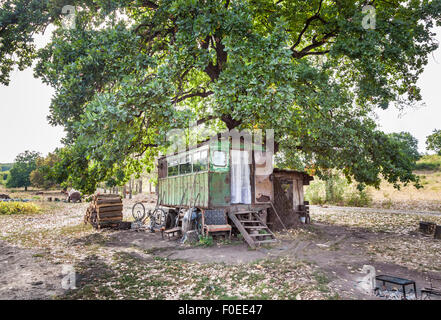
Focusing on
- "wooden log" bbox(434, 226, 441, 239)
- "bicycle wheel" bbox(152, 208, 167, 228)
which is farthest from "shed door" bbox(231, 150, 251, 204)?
"wooden log" bbox(434, 226, 441, 239)

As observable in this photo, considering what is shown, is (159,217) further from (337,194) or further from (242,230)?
(337,194)

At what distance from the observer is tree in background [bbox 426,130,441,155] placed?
15.0m

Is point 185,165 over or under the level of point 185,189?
over

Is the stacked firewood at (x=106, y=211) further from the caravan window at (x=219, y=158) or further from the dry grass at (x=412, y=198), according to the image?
the dry grass at (x=412, y=198)

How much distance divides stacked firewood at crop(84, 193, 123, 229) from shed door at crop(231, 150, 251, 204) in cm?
683

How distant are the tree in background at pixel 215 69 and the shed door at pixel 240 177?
1637 mm

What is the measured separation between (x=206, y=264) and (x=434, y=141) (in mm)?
14843

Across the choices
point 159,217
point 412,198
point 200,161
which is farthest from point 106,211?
point 412,198

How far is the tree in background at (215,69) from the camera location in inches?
325

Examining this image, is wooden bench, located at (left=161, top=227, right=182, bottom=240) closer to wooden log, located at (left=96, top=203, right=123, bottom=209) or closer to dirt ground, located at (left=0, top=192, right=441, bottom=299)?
dirt ground, located at (left=0, top=192, right=441, bottom=299)

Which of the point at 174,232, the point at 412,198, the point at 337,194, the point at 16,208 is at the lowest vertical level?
the point at 174,232

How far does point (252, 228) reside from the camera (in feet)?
35.4

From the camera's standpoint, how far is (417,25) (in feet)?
36.7

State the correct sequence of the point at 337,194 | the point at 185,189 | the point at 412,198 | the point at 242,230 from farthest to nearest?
the point at 412,198 → the point at 337,194 → the point at 185,189 → the point at 242,230
